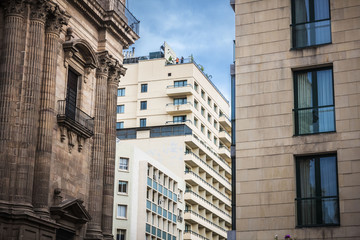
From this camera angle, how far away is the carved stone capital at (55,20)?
40.9 metres

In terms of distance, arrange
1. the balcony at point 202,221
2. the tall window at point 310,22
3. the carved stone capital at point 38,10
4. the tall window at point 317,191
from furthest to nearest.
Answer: the balcony at point 202,221, the carved stone capital at point 38,10, the tall window at point 310,22, the tall window at point 317,191

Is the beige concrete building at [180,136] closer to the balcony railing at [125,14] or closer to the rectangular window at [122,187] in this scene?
the rectangular window at [122,187]

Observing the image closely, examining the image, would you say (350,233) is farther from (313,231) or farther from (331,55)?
(331,55)

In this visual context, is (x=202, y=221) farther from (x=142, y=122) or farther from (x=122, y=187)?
(x=122, y=187)

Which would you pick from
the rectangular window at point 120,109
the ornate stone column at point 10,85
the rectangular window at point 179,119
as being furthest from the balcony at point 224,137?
the ornate stone column at point 10,85

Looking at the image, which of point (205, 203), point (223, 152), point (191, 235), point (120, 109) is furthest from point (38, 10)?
point (223, 152)

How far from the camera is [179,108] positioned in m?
117

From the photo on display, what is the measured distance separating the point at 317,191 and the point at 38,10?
20157mm

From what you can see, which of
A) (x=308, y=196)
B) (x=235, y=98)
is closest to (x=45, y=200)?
(x=235, y=98)

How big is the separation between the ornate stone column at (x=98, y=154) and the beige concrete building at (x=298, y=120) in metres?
17.0

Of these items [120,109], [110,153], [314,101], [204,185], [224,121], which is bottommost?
[314,101]

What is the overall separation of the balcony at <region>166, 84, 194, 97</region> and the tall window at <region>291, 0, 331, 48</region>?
281 feet

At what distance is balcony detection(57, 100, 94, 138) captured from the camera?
4129 centimetres

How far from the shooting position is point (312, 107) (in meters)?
29.9
